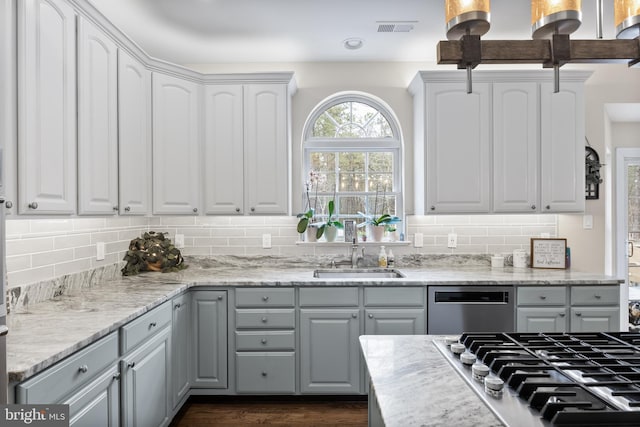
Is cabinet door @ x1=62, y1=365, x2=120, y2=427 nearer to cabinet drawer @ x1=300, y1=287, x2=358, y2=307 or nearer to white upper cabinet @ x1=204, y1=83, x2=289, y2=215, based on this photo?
cabinet drawer @ x1=300, y1=287, x2=358, y2=307

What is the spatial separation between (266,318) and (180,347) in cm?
60

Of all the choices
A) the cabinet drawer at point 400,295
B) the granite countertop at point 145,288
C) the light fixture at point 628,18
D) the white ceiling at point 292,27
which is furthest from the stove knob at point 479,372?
the white ceiling at point 292,27

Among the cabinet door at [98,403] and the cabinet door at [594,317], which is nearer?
the cabinet door at [98,403]

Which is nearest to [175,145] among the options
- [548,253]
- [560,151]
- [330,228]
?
[330,228]

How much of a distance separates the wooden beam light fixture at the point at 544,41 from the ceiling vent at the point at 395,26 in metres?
1.76

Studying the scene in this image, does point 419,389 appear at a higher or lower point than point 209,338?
higher

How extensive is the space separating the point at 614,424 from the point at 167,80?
3275mm

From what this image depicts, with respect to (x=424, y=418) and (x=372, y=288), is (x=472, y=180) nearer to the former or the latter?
(x=372, y=288)

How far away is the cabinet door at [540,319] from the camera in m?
2.94

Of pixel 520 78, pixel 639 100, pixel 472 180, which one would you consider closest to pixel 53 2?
pixel 472 180

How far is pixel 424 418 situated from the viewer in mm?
932

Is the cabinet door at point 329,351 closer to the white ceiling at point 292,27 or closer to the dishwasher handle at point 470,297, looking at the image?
the dishwasher handle at point 470,297

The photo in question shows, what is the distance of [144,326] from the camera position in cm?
219

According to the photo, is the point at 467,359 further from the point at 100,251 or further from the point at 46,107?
the point at 100,251
